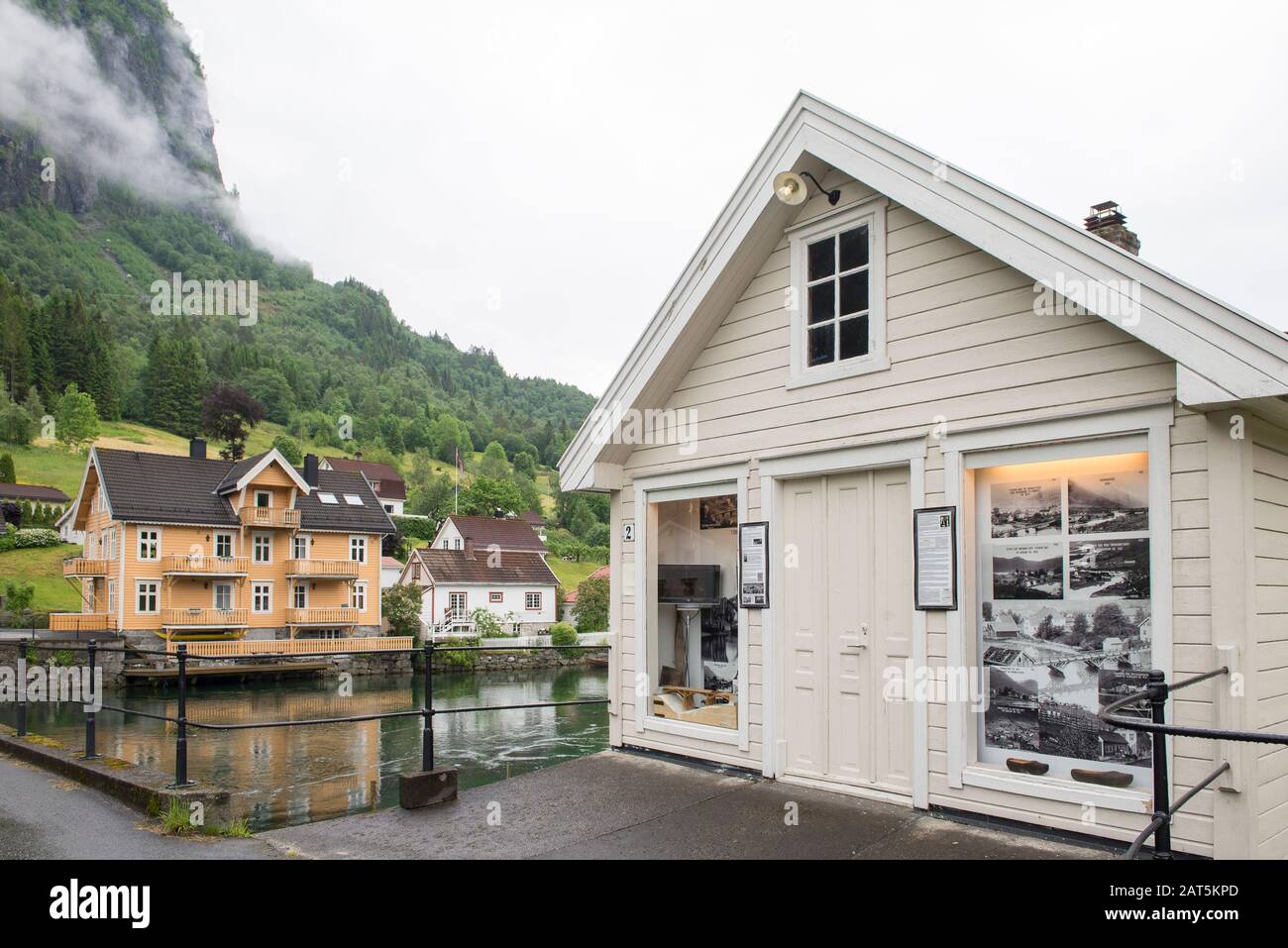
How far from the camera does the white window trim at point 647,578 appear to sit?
6875mm

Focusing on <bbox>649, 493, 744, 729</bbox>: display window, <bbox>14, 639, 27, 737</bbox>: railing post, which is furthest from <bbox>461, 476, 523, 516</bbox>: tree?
<bbox>649, 493, 744, 729</bbox>: display window

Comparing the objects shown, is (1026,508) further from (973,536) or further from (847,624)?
(847,624)

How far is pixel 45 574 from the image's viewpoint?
43000mm

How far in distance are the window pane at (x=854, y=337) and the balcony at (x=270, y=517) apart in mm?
34512

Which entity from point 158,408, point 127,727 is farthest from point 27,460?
point 127,727

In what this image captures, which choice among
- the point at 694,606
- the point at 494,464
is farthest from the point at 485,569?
the point at 494,464

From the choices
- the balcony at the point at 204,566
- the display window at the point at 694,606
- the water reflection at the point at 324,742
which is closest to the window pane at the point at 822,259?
the display window at the point at 694,606

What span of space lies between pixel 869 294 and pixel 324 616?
1437 inches

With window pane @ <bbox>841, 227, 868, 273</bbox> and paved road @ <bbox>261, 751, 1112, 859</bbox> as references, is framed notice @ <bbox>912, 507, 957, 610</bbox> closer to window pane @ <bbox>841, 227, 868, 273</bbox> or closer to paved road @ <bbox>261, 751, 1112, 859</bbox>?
paved road @ <bbox>261, 751, 1112, 859</bbox>

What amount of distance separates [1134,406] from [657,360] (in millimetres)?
3619

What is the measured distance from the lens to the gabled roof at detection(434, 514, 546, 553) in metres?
55.8

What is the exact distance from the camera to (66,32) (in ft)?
600

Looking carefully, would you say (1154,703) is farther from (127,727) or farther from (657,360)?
(127,727)

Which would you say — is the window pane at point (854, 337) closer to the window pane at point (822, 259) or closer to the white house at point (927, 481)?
the white house at point (927, 481)
